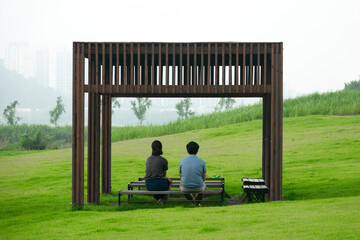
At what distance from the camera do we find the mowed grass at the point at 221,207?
838cm

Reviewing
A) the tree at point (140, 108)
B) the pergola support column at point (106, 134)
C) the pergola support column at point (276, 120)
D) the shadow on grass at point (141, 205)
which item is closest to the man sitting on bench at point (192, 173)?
the shadow on grass at point (141, 205)

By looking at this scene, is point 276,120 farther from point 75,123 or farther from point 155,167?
point 75,123

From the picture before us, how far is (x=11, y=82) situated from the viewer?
18500cm

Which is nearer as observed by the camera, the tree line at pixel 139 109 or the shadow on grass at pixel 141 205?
the shadow on grass at pixel 141 205

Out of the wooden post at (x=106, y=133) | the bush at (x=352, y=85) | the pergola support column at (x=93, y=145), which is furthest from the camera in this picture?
the bush at (x=352, y=85)

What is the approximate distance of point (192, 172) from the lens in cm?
1095

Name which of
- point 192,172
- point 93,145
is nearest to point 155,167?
point 192,172

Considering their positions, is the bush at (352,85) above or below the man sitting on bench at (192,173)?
above

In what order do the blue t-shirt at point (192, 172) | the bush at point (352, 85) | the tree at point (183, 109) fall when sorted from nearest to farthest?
1. the blue t-shirt at point (192, 172)
2. the bush at point (352, 85)
3. the tree at point (183, 109)

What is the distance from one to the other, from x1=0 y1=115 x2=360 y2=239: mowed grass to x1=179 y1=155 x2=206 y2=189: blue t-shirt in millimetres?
584

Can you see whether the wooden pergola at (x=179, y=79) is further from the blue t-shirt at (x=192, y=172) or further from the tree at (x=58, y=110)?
the tree at (x=58, y=110)

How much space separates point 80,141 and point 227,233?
4.84m

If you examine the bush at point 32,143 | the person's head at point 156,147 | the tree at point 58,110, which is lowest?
the bush at point 32,143

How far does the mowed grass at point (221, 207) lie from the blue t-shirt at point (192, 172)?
58 centimetres
